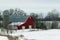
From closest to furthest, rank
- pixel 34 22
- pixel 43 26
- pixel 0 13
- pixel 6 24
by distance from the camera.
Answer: pixel 6 24 < pixel 0 13 < pixel 43 26 < pixel 34 22

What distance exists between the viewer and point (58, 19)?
65.4 feet

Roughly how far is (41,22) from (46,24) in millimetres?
443

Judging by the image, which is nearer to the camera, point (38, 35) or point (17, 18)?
point (38, 35)

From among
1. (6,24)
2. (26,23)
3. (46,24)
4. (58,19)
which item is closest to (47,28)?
(46,24)

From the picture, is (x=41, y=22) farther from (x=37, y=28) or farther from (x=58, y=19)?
(x=58, y=19)

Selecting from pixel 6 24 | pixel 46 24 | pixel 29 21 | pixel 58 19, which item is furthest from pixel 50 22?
pixel 6 24

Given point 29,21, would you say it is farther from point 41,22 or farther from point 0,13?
point 0,13

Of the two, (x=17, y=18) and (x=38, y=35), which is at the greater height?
(x=17, y=18)

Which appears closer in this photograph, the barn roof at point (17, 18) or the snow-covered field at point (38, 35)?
the snow-covered field at point (38, 35)

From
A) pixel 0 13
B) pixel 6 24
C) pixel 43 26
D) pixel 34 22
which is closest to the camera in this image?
pixel 6 24

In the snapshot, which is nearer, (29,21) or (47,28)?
(47,28)

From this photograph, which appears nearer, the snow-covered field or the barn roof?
the snow-covered field

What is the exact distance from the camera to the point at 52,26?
1811 cm

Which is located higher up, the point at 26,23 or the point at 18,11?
the point at 18,11
